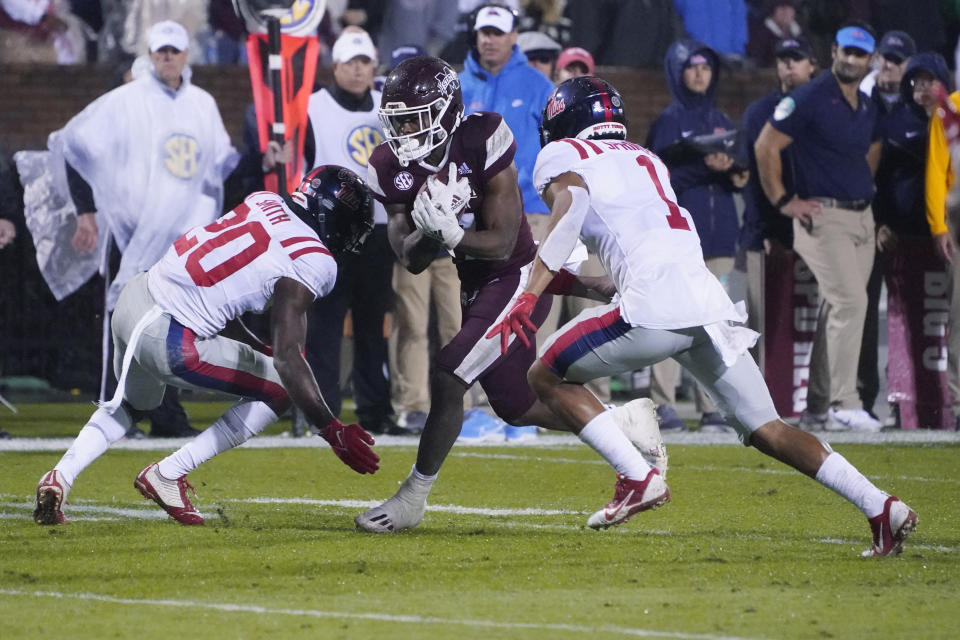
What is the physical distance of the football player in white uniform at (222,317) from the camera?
19.4ft

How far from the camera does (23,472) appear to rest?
7754mm

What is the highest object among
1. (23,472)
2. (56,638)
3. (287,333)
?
(287,333)

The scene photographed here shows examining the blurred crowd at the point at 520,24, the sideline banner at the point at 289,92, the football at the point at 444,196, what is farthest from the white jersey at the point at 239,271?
the blurred crowd at the point at 520,24

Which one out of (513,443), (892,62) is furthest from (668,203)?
(892,62)

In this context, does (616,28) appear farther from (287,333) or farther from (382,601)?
(382,601)

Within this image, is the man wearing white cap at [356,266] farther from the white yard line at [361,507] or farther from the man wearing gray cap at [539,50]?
the white yard line at [361,507]

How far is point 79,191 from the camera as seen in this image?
9477 millimetres

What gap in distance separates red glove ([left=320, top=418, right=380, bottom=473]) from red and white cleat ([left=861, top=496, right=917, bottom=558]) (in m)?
1.65

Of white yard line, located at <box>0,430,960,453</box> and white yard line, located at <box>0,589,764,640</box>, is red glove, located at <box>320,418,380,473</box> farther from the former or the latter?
white yard line, located at <box>0,430,960,453</box>

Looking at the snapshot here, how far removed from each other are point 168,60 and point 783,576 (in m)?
5.68

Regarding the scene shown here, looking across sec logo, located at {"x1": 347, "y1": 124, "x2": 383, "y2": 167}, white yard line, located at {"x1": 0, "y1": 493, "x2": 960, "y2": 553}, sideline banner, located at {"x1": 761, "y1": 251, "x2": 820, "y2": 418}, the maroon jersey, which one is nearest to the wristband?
sideline banner, located at {"x1": 761, "y1": 251, "x2": 820, "y2": 418}

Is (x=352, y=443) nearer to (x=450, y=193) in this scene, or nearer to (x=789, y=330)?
(x=450, y=193)

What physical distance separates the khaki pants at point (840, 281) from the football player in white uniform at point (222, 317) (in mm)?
4090

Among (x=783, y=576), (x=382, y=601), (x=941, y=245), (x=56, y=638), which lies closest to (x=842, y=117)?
(x=941, y=245)
